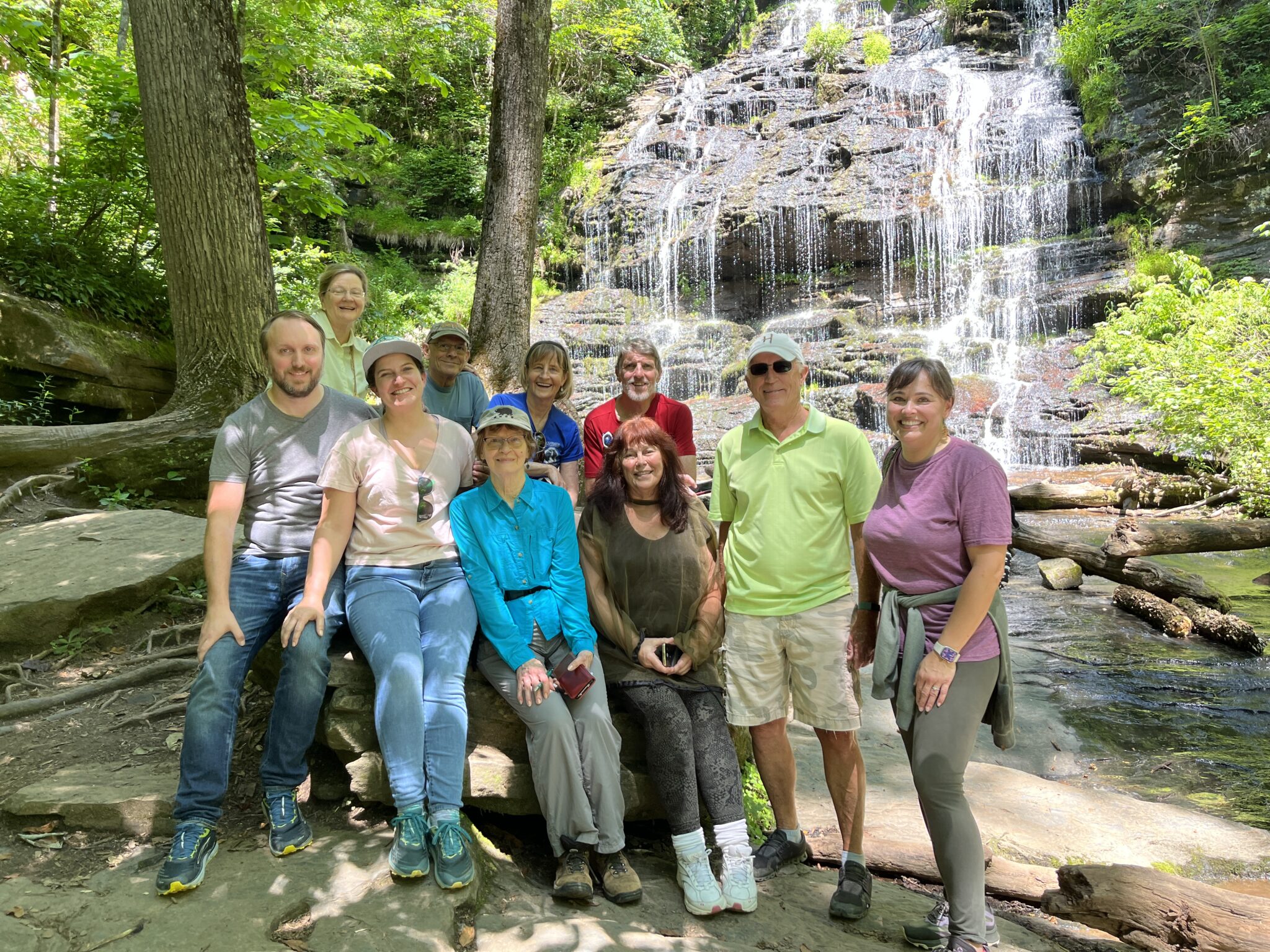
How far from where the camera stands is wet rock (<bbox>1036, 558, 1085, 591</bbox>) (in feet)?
28.6

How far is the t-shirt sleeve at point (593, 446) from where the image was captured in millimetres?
3922

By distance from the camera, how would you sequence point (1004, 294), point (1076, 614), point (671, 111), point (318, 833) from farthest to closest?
1. point (671, 111)
2. point (1004, 294)
3. point (1076, 614)
4. point (318, 833)

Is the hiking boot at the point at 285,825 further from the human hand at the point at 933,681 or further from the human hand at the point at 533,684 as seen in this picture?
the human hand at the point at 933,681

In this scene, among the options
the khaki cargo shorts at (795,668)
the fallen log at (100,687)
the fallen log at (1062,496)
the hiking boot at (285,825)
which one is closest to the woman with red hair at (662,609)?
the khaki cargo shorts at (795,668)

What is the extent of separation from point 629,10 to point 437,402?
25444mm

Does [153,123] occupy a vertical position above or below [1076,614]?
above

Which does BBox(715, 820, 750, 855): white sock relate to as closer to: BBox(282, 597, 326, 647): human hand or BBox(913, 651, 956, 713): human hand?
BBox(913, 651, 956, 713): human hand

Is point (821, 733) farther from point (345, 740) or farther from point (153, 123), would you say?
point (153, 123)

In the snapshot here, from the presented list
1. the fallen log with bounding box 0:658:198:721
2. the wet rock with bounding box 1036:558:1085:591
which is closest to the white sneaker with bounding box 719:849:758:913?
the fallen log with bounding box 0:658:198:721

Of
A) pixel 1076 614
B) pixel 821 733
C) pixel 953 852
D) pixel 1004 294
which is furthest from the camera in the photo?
pixel 1004 294

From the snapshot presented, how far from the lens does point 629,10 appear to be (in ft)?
83.0

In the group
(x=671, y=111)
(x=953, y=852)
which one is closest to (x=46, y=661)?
(x=953, y=852)

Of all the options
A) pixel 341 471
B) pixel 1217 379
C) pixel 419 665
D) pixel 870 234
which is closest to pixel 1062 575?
pixel 1217 379

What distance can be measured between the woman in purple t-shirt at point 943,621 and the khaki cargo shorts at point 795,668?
0.77 feet
